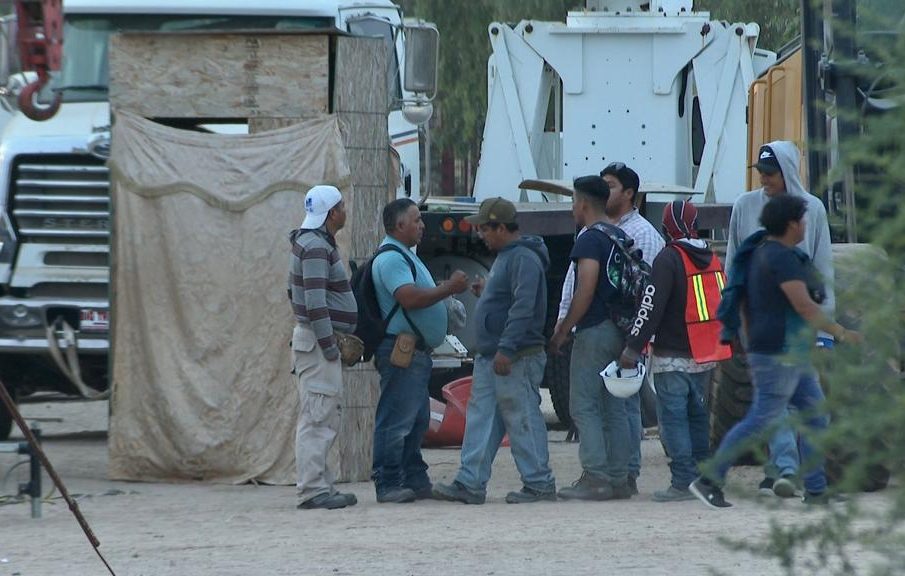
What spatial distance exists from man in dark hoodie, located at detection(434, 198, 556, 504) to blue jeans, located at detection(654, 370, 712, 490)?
68 cm

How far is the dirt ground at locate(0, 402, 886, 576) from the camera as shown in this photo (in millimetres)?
7285

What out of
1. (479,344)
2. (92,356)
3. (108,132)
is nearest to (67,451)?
(92,356)

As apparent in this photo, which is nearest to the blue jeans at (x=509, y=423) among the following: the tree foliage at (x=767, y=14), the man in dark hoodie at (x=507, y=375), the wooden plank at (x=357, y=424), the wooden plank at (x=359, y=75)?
the man in dark hoodie at (x=507, y=375)

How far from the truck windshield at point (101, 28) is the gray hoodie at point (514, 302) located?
337 centimetres

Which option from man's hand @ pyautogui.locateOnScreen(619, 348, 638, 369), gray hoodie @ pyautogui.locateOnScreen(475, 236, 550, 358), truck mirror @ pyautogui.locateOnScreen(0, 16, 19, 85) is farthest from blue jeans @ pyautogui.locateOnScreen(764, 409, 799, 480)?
truck mirror @ pyautogui.locateOnScreen(0, 16, 19, 85)

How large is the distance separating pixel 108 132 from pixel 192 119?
0.65 meters

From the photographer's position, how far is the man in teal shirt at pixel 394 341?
9266 mm

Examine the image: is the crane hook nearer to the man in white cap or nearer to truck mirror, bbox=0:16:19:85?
truck mirror, bbox=0:16:19:85

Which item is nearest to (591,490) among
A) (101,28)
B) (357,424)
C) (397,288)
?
(397,288)

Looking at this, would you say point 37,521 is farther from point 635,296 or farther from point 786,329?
point 786,329

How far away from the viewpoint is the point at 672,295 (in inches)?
356

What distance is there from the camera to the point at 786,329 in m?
8.12

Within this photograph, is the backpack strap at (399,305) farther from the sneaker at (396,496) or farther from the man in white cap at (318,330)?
the sneaker at (396,496)

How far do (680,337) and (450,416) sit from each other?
11.6 feet
